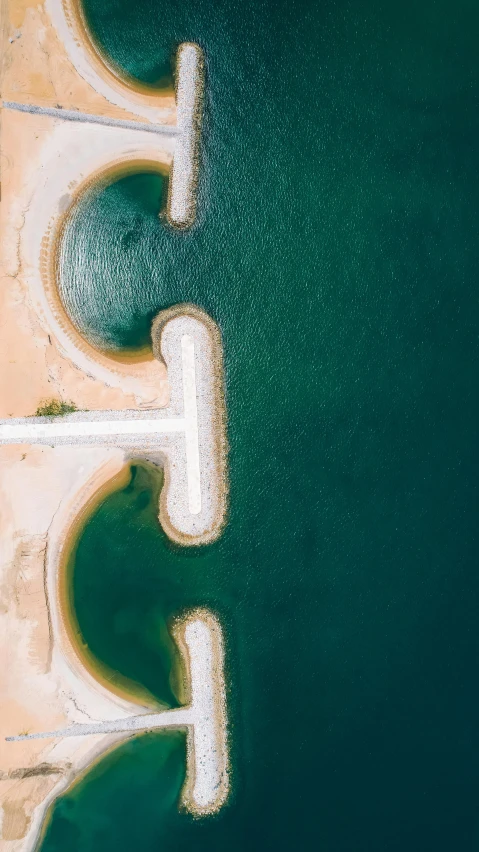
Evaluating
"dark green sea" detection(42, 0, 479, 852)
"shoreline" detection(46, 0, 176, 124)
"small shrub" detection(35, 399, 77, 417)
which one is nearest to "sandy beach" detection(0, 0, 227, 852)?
"shoreline" detection(46, 0, 176, 124)

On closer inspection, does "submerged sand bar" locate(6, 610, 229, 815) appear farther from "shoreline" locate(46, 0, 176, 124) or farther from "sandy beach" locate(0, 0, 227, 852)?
"shoreline" locate(46, 0, 176, 124)

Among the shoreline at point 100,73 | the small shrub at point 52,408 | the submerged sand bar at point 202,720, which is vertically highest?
the shoreline at point 100,73

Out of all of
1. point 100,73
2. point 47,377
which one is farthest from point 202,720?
point 100,73

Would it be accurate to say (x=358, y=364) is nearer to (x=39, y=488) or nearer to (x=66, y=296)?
(x=66, y=296)

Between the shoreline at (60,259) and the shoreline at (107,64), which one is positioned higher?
the shoreline at (107,64)

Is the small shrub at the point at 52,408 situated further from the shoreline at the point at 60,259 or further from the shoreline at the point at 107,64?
the shoreline at the point at 107,64

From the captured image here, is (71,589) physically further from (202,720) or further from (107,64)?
(107,64)

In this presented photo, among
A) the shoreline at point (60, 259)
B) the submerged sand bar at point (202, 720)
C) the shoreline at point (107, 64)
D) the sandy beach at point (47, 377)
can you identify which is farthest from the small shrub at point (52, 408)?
the shoreline at point (107, 64)
